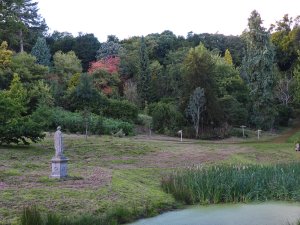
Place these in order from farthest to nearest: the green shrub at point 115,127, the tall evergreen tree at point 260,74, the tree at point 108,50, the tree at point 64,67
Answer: the tree at point 108,50 < the tree at point 64,67 < the tall evergreen tree at point 260,74 < the green shrub at point 115,127

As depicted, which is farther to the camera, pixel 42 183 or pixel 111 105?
pixel 111 105

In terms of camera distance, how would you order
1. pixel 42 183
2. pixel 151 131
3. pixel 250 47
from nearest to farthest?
pixel 42 183, pixel 151 131, pixel 250 47

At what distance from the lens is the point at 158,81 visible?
48.2 meters

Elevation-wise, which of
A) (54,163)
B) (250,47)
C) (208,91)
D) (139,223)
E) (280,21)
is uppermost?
(280,21)

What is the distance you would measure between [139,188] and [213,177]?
232 centimetres

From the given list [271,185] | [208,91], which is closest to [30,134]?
[271,185]

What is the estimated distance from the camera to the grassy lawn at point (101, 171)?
12.2 meters

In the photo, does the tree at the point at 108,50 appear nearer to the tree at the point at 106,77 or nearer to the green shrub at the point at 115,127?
the tree at the point at 106,77

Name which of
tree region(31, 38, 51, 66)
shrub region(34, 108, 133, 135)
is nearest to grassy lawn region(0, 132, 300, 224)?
shrub region(34, 108, 133, 135)

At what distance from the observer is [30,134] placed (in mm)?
22328

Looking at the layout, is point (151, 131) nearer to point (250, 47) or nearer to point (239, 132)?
point (239, 132)

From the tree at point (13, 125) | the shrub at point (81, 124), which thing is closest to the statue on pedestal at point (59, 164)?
the tree at point (13, 125)

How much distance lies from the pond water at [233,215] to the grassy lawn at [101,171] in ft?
2.50

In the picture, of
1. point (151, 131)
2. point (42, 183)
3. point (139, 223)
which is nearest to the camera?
point (139, 223)
